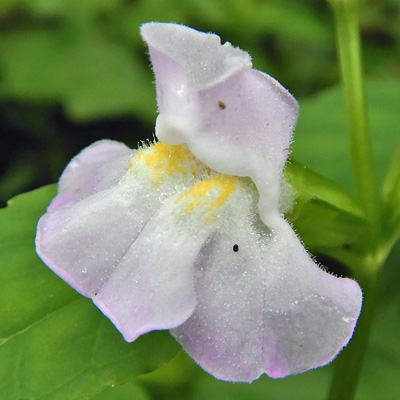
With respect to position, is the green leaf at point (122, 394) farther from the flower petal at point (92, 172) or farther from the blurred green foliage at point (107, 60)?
the blurred green foliage at point (107, 60)

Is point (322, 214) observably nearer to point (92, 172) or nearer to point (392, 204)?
point (392, 204)

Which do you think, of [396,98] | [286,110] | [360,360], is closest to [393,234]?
[360,360]

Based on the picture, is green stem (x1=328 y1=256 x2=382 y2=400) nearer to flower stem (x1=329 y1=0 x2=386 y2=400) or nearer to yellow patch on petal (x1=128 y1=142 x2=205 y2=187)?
flower stem (x1=329 y1=0 x2=386 y2=400)

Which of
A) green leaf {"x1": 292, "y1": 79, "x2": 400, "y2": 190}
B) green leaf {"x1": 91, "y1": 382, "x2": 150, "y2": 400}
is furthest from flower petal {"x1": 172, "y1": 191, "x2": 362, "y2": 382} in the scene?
green leaf {"x1": 292, "y1": 79, "x2": 400, "y2": 190}

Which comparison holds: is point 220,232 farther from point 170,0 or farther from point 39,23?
point 39,23

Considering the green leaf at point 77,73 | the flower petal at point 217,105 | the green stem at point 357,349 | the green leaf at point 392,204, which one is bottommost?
the green leaf at point 77,73

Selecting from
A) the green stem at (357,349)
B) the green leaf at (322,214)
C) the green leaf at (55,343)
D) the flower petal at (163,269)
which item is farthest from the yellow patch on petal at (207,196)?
the green stem at (357,349)
